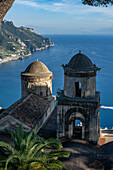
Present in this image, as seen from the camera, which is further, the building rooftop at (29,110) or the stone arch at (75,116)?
the building rooftop at (29,110)

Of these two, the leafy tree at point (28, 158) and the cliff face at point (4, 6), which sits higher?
the cliff face at point (4, 6)

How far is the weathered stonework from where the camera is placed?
44.9ft

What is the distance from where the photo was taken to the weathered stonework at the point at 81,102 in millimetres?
13695

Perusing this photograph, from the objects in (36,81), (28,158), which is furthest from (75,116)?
(36,81)

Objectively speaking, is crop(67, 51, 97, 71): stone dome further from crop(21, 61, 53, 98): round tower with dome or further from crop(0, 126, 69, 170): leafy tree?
crop(21, 61, 53, 98): round tower with dome

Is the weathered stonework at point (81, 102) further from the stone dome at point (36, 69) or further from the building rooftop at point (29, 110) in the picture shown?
the stone dome at point (36, 69)

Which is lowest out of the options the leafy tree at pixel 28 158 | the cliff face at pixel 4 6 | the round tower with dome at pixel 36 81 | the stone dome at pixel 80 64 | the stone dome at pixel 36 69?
the leafy tree at pixel 28 158

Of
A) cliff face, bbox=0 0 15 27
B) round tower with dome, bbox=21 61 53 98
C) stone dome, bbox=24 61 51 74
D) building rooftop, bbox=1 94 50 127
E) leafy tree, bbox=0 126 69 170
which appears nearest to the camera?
cliff face, bbox=0 0 15 27

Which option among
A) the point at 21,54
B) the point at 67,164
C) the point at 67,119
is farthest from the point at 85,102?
the point at 21,54

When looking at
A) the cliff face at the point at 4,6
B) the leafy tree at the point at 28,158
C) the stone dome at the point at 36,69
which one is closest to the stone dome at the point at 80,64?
the leafy tree at the point at 28,158

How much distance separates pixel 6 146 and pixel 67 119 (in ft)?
18.1

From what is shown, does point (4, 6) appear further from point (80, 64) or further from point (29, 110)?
point (29, 110)

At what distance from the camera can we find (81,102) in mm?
13695

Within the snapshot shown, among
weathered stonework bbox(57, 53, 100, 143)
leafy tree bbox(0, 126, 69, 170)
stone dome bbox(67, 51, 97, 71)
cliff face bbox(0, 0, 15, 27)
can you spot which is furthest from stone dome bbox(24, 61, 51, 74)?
cliff face bbox(0, 0, 15, 27)
